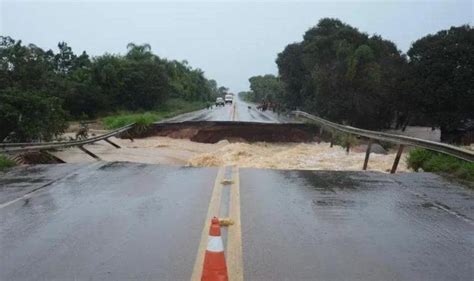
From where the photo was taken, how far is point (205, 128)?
31.8 metres

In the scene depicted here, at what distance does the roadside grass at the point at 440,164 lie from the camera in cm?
1151

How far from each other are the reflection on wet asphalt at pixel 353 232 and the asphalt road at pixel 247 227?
0.5 inches

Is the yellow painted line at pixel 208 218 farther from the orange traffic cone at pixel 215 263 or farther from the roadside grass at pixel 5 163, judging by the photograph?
the roadside grass at pixel 5 163

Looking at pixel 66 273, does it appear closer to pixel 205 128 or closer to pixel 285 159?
pixel 285 159

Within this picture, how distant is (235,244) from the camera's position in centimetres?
608

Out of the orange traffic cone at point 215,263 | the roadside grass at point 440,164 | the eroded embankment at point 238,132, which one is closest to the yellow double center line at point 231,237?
the orange traffic cone at point 215,263

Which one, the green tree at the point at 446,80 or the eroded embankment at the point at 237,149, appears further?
the green tree at the point at 446,80

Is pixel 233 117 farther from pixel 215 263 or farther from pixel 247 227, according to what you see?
pixel 215 263

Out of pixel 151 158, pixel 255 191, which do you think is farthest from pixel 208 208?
pixel 151 158

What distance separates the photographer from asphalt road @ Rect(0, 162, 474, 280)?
208 inches

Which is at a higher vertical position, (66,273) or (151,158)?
(66,273)

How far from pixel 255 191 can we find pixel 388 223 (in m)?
3.00

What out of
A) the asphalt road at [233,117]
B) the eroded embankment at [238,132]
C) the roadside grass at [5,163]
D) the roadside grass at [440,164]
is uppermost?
the roadside grass at [440,164]

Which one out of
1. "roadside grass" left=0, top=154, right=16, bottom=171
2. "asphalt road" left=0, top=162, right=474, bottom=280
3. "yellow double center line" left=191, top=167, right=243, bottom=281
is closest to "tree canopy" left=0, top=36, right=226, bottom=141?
"roadside grass" left=0, top=154, right=16, bottom=171
